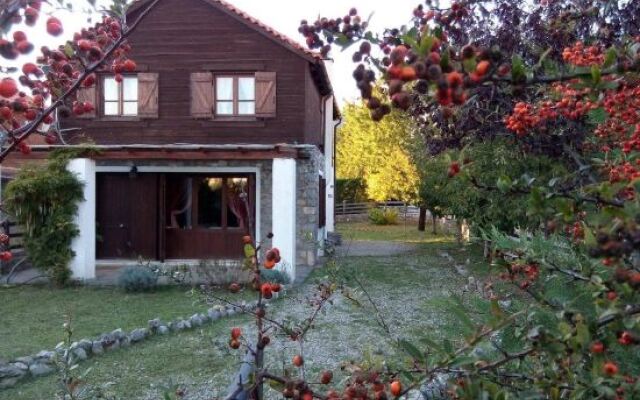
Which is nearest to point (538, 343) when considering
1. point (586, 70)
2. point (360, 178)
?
point (586, 70)

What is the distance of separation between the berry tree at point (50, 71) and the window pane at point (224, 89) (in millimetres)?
11151

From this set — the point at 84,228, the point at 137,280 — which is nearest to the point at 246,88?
the point at 84,228

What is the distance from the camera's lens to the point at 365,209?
118 feet

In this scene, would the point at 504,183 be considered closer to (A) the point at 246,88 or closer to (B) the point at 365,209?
(A) the point at 246,88

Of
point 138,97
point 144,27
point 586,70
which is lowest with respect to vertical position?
point 586,70

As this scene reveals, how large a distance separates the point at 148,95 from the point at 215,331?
7.47 meters

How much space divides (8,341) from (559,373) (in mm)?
6893

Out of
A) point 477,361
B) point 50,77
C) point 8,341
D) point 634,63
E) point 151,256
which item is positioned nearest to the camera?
point 634,63

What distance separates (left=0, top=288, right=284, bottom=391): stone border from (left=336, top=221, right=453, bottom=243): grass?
12894 millimetres

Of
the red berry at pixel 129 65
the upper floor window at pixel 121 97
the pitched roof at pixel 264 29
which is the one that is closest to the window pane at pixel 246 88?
the pitched roof at pixel 264 29

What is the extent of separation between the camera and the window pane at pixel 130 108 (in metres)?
13.5

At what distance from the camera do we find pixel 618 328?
135cm

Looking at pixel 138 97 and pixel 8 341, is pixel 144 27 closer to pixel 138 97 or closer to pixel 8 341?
pixel 138 97

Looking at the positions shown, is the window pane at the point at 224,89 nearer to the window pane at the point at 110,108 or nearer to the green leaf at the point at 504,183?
the window pane at the point at 110,108
